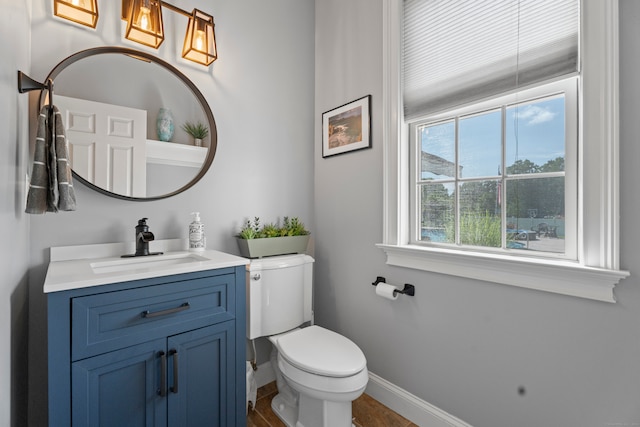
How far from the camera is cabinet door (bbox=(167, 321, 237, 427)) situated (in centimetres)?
120

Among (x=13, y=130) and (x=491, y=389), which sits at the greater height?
(x=13, y=130)

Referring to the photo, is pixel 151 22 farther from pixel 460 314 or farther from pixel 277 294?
pixel 460 314

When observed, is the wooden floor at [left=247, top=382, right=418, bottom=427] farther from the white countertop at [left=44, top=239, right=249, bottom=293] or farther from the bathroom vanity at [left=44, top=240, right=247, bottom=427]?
the white countertop at [left=44, top=239, right=249, bottom=293]

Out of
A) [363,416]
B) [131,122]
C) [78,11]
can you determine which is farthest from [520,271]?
[78,11]

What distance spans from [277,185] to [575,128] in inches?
61.5

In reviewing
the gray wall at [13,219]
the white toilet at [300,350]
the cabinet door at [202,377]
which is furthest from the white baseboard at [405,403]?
the gray wall at [13,219]

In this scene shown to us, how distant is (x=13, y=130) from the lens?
95cm

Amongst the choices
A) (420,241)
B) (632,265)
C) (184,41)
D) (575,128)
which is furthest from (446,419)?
(184,41)

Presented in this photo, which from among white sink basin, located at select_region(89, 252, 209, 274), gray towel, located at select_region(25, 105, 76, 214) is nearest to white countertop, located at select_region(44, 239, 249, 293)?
white sink basin, located at select_region(89, 252, 209, 274)

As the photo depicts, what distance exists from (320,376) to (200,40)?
181 centimetres

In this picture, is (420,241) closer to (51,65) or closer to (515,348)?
(515,348)

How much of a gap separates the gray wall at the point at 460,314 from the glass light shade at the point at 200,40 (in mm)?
793

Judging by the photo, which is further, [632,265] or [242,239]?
[242,239]

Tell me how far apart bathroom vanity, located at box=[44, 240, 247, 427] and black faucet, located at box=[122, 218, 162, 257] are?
0.05 metres
